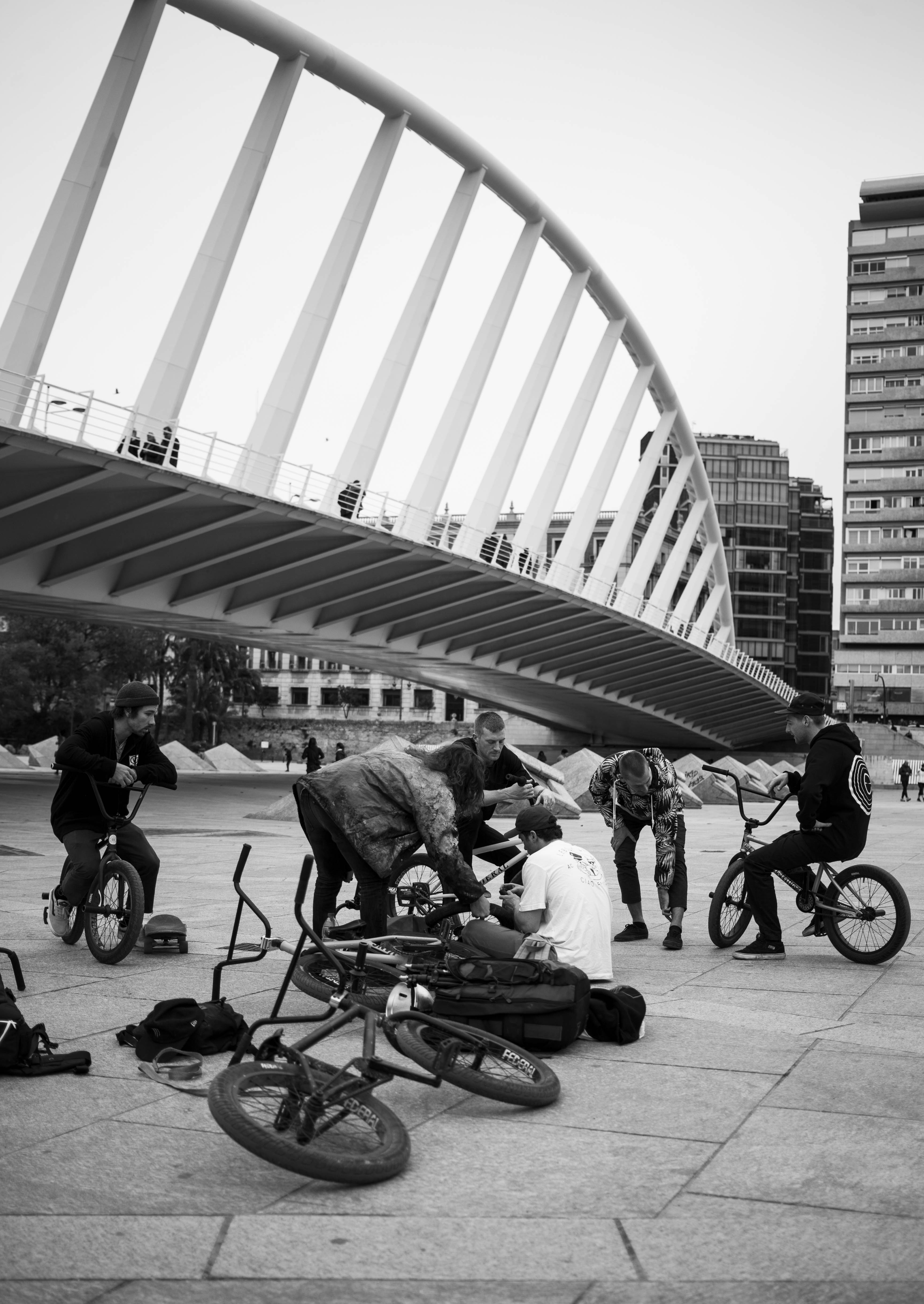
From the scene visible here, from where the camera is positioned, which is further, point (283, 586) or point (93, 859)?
point (283, 586)

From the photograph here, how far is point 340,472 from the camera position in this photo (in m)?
29.0

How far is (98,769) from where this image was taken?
748 centimetres

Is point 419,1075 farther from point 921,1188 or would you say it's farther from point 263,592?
point 263,592

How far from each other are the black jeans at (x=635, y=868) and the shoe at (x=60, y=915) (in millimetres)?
3707

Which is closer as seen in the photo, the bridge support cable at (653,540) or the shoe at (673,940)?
the shoe at (673,940)

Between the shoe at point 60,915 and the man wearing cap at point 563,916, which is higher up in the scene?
the man wearing cap at point 563,916

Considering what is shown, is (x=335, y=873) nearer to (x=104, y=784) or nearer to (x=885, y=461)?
(x=104, y=784)

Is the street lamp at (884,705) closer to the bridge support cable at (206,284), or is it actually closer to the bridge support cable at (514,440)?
the bridge support cable at (514,440)

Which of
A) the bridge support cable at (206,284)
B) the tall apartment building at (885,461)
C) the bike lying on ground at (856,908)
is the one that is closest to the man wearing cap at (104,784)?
the bike lying on ground at (856,908)

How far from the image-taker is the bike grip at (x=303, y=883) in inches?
187

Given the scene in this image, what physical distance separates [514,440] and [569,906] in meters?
31.4

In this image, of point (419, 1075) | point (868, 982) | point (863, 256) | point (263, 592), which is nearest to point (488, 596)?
point (263, 592)

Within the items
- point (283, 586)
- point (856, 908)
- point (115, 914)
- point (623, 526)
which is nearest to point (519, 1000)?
point (115, 914)

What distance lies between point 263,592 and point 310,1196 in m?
28.3
